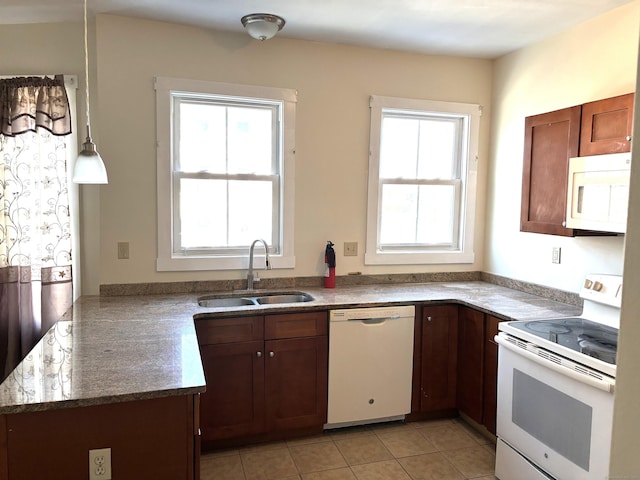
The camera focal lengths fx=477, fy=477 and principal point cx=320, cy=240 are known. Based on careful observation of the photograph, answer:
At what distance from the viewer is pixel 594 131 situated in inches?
95.4

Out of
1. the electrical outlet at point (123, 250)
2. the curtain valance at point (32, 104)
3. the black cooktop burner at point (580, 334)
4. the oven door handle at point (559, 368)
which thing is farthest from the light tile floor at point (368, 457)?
the curtain valance at point (32, 104)

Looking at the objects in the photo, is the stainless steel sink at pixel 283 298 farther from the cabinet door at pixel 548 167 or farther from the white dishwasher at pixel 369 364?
the cabinet door at pixel 548 167

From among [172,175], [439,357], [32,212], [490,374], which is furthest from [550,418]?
[32,212]

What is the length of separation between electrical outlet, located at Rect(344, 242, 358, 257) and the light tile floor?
118cm

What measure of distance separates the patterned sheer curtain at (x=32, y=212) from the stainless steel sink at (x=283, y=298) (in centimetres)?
125

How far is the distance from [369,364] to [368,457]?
1.75 ft

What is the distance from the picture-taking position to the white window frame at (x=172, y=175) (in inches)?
119

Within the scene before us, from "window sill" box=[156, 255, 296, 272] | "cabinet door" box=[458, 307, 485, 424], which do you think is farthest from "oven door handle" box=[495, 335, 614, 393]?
"window sill" box=[156, 255, 296, 272]

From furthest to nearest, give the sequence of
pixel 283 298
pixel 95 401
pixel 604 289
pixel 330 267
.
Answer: pixel 330 267 < pixel 283 298 < pixel 604 289 < pixel 95 401

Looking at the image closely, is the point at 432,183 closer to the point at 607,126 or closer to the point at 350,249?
the point at 350,249

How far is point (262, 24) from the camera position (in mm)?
2758

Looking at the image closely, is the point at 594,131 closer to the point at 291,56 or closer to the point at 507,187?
the point at 507,187

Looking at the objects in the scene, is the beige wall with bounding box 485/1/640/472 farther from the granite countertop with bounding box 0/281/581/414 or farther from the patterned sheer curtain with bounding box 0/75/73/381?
the patterned sheer curtain with bounding box 0/75/73/381

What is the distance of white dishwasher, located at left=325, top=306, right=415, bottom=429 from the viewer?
2.93 m
